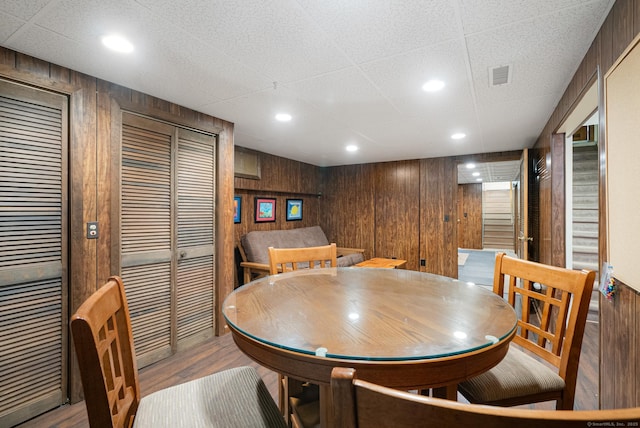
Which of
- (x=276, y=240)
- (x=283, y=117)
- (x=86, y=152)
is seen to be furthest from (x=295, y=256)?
(x=276, y=240)

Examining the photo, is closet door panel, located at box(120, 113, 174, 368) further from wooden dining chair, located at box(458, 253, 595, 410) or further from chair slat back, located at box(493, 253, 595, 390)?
chair slat back, located at box(493, 253, 595, 390)

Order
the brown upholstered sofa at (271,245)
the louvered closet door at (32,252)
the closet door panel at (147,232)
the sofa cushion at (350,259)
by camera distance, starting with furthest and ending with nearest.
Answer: the sofa cushion at (350,259) < the brown upholstered sofa at (271,245) < the closet door panel at (147,232) < the louvered closet door at (32,252)

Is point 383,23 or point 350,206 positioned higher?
point 383,23

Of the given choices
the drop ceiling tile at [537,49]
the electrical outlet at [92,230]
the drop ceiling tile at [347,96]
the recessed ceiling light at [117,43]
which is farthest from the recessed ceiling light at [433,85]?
the electrical outlet at [92,230]

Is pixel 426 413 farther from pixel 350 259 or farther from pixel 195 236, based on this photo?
pixel 350 259

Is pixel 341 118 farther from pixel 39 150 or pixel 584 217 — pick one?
pixel 584 217

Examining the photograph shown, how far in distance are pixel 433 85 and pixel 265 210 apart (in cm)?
319

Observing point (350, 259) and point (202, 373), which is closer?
point (202, 373)

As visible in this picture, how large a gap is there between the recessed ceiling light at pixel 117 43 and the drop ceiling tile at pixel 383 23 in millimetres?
1032

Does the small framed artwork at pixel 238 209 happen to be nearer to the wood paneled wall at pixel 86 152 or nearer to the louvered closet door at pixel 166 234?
the louvered closet door at pixel 166 234

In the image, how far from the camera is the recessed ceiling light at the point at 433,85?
6.97 feet

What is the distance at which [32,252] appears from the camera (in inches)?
70.8

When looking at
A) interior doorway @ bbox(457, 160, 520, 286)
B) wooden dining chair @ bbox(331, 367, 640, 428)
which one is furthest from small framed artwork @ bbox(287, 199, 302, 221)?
interior doorway @ bbox(457, 160, 520, 286)

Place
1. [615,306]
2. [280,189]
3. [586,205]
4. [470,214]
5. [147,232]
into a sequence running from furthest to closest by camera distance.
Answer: [470,214] < [280,189] < [586,205] < [147,232] < [615,306]
